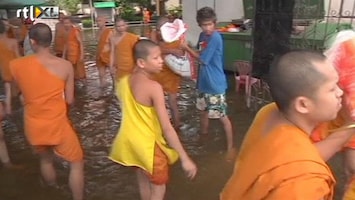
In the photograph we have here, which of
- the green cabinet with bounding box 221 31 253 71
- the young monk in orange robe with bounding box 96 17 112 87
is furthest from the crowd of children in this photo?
the green cabinet with bounding box 221 31 253 71

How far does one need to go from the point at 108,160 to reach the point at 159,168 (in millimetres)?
2120

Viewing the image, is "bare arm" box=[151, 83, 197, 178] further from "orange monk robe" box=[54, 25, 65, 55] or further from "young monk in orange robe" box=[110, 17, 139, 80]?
"orange monk robe" box=[54, 25, 65, 55]

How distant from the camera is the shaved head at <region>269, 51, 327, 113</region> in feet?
5.52

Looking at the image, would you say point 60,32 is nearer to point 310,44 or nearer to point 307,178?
point 310,44

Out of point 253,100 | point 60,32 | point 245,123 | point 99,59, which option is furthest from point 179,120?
point 60,32

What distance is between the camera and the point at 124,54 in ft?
22.4

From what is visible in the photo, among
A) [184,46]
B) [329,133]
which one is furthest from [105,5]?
[329,133]

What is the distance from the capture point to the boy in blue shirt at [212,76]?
4.83 meters

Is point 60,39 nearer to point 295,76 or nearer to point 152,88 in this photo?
point 152,88

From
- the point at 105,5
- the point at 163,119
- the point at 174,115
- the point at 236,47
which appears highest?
the point at 163,119

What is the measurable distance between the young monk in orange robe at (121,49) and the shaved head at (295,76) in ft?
16.6

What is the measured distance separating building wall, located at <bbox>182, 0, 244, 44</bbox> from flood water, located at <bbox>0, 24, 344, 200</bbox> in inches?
146

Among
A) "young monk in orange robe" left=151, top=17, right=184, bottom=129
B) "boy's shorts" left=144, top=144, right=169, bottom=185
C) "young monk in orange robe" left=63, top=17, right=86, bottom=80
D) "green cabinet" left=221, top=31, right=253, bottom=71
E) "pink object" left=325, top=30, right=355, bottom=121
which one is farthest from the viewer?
"green cabinet" left=221, top=31, right=253, bottom=71

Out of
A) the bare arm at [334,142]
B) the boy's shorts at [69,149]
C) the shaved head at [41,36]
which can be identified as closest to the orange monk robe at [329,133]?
the bare arm at [334,142]
